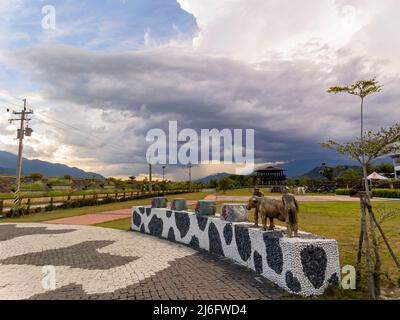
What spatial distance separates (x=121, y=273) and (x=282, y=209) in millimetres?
3692

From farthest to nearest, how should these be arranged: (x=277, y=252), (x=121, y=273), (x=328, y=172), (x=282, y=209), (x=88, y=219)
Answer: (x=328, y=172), (x=88, y=219), (x=121, y=273), (x=282, y=209), (x=277, y=252)

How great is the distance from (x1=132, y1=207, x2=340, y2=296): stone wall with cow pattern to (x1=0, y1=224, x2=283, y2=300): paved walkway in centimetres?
29

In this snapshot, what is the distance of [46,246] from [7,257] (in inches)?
58.4

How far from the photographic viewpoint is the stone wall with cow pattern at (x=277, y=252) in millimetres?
4793

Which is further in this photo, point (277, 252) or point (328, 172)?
point (328, 172)

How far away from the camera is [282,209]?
580 centimetres

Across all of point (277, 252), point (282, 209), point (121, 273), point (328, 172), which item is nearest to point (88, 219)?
point (121, 273)

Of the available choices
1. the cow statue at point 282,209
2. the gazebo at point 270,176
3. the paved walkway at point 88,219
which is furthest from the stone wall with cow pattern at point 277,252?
the gazebo at point 270,176

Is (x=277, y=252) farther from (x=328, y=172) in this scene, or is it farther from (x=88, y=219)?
(x=328, y=172)

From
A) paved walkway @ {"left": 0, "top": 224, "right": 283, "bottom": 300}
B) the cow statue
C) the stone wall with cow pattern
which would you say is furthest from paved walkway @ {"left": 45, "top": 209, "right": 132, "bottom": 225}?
the cow statue

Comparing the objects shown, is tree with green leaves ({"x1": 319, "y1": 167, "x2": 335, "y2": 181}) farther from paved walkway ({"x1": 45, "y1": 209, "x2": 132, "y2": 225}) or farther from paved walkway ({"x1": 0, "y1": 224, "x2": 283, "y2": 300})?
paved walkway ({"x1": 0, "y1": 224, "x2": 283, "y2": 300})
